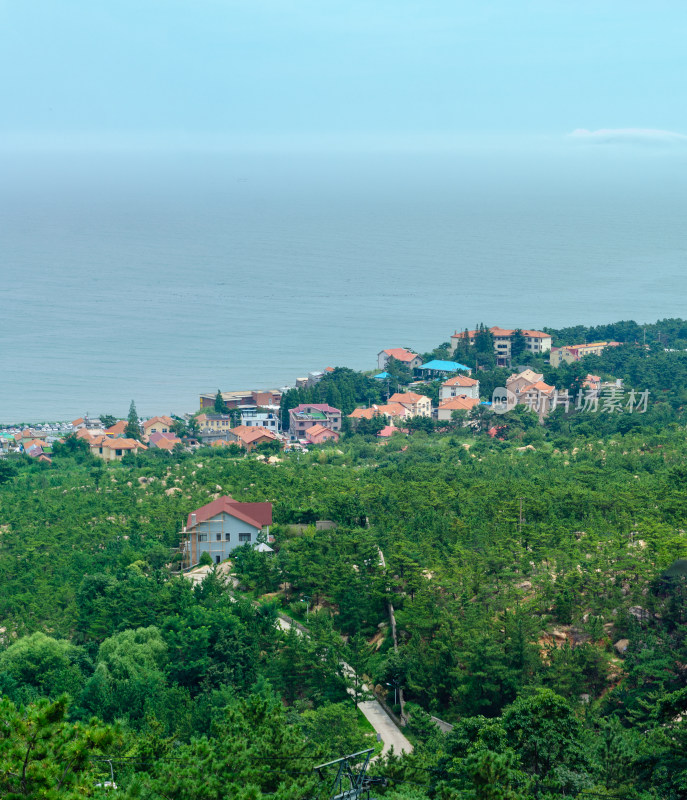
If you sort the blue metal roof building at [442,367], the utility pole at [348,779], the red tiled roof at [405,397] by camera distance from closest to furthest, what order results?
the utility pole at [348,779], the red tiled roof at [405,397], the blue metal roof building at [442,367]

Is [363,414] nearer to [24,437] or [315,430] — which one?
[315,430]

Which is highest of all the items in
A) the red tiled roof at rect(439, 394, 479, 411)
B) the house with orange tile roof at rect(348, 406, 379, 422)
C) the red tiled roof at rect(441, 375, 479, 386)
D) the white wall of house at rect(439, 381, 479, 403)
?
the red tiled roof at rect(441, 375, 479, 386)

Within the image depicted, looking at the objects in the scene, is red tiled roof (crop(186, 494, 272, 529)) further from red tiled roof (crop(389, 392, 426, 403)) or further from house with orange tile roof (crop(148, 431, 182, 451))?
red tiled roof (crop(389, 392, 426, 403))

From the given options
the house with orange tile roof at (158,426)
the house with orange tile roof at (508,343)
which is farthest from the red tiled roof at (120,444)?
the house with orange tile roof at (508,343)

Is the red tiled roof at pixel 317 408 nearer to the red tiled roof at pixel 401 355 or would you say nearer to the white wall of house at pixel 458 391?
the white wall of house at pixel 458 391

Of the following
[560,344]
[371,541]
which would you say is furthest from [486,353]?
[371,541]

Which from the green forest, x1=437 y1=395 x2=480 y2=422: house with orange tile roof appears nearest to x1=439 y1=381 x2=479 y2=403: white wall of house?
x1=437 y1=395 x2=480 y2=422: house with orange tile roof
